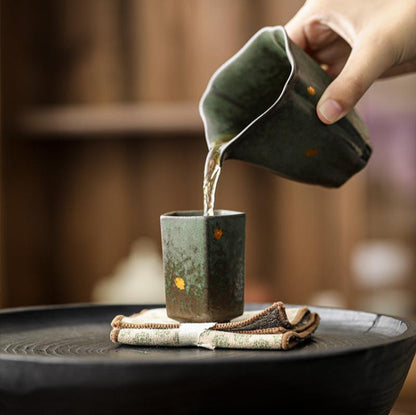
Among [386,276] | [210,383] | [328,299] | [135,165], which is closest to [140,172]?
[135,165]

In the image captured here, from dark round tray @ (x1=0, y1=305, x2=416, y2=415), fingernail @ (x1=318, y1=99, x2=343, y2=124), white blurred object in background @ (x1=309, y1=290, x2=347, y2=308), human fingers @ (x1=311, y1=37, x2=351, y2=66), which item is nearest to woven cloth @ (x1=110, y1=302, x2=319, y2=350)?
dark round tray @ (x1=0, y1=305, x2=416, y2=415)

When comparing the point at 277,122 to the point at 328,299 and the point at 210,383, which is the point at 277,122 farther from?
the point at 328,299

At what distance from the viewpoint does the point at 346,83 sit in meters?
0.99

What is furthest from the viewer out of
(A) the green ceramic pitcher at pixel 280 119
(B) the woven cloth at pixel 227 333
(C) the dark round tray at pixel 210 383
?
(A) the green ceramic pitcher at pixel 280 119

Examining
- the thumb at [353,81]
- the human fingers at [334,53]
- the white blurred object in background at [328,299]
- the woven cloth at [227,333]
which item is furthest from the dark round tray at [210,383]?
the white blurred object in background at [328,299]

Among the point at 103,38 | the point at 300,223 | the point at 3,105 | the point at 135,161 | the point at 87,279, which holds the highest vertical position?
the point at 103,38

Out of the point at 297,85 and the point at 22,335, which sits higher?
the point at 297,85

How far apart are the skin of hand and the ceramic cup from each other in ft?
0.68

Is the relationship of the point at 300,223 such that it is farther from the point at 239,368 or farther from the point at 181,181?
the point at 239,368

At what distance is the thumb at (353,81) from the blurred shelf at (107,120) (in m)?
1.40

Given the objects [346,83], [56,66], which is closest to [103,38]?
[56,66]

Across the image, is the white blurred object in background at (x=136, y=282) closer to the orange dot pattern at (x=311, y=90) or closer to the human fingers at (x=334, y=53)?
the human fingers at (x=334, y=53)

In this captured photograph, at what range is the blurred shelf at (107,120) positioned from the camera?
95.4 inches

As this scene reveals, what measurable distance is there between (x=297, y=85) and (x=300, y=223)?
1.70 meters
